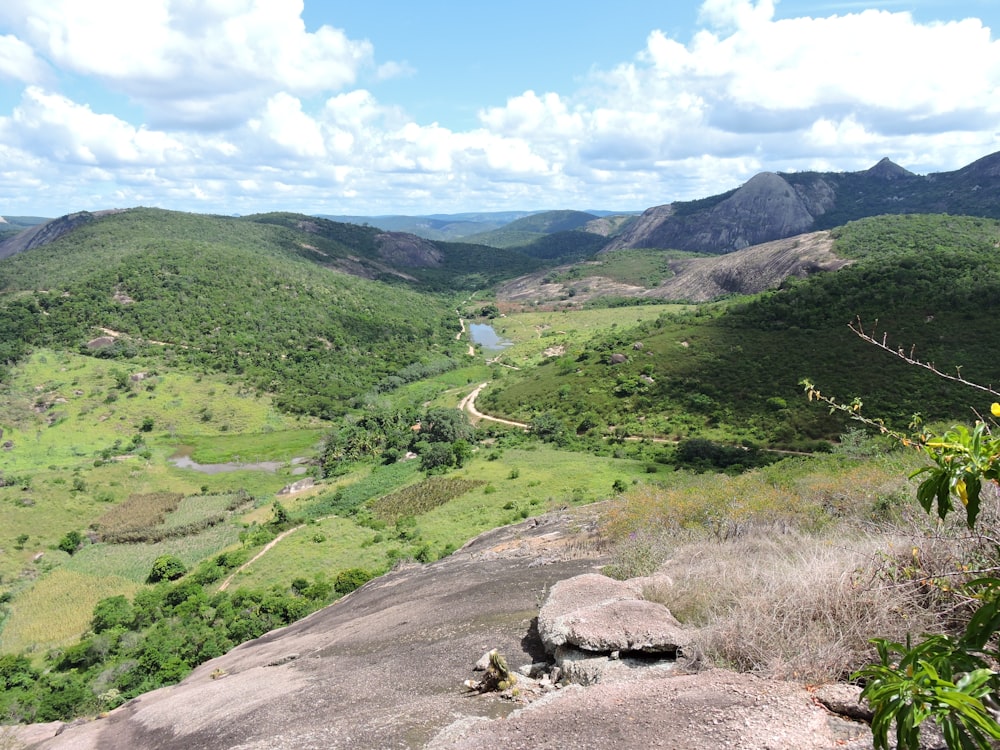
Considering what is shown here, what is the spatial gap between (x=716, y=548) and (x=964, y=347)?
5661cm

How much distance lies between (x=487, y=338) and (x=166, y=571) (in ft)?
316

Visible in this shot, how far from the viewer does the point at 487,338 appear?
129 meters

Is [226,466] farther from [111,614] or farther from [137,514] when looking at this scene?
[111,614]

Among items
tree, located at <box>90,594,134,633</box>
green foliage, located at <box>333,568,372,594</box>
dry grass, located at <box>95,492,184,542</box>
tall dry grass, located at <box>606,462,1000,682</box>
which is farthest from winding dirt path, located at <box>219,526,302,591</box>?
tall dry grass, located at <box>606,462,1000,682</box>

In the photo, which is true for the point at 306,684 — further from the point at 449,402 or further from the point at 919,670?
the point at 449,402

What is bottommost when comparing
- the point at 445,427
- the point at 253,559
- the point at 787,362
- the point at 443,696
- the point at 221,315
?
the point at 253,559

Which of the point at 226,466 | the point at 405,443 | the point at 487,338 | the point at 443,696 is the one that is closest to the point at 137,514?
the point at 226,466

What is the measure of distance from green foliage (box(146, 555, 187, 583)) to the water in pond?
82.5 m

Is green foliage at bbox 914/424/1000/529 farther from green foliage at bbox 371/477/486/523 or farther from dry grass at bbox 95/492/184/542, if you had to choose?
dry grass at bbox 95/492/184/542

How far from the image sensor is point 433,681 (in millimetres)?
9828

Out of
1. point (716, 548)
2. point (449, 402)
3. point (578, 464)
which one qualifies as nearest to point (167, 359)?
point (449, 402)

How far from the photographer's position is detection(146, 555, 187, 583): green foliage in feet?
121

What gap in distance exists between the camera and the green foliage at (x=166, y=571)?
36.9m

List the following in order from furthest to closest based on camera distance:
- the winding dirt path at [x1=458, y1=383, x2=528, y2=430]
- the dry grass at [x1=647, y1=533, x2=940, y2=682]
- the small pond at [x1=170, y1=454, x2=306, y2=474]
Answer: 1. the winding dirt path at [x1=458, y1=383, x2=528, y2=430]
2. the small pond at [x1=170, y1=454, x2=306, y2=474]
3. the dry grass at [x1=647, y1=533, x2=940, y2=682]
